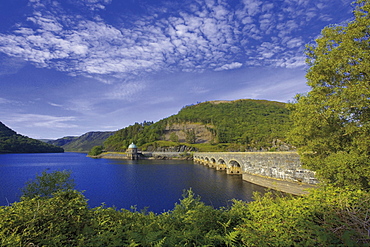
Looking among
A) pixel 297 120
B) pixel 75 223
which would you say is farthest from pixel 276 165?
pixel 75 223

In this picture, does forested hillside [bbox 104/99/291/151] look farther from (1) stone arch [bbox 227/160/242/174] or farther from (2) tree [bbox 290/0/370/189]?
(2) tree [bbox 290/0/370/189]

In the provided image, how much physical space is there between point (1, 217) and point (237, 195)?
27.8 meters

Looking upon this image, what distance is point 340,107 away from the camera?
12.6 meters

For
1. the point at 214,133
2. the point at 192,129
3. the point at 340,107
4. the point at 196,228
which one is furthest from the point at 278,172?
the point at 192,129

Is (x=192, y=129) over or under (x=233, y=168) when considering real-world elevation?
over

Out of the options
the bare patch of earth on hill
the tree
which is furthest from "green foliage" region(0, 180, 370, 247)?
the bare patch of earth on hill

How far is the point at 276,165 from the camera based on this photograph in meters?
29.8

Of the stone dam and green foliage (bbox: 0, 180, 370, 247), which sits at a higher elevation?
green foliage (bbox: 0, 180, 370, 247)

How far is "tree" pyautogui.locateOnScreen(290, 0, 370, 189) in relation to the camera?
12.0m

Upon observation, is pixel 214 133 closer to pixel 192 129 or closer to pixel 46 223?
pixel 192 129

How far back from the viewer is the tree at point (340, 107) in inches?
473

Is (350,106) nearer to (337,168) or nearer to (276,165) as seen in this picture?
(337,168)

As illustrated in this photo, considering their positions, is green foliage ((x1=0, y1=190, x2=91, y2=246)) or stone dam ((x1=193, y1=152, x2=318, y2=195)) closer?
green foliage ((x1=0, y1=190, x2=91, y2=246))

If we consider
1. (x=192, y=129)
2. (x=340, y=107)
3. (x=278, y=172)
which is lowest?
(x=278, y=172)
